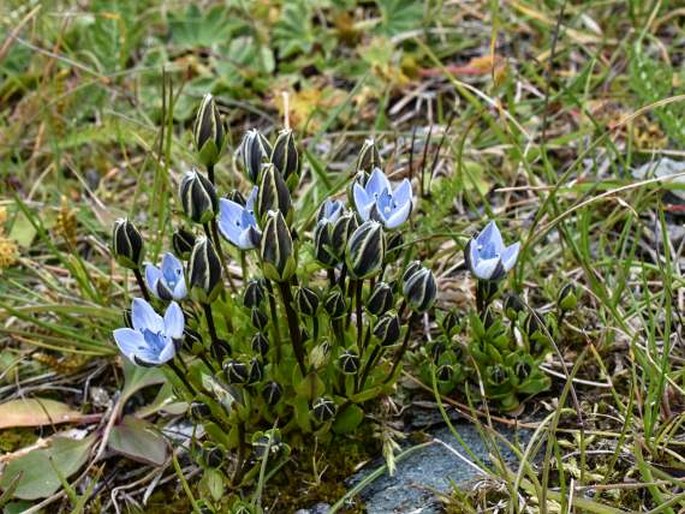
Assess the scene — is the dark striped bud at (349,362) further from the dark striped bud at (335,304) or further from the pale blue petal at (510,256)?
the pale blue petal at (510,256)

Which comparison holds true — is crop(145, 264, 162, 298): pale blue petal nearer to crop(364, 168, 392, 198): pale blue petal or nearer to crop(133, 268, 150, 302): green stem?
crop(133, 268, 150, 302): green stem

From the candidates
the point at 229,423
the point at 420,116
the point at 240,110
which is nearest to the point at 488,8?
the point at 420,116

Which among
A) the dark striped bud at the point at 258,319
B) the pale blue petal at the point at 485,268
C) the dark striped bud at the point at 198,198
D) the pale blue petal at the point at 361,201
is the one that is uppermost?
the dark striped bud at the point at 198,198

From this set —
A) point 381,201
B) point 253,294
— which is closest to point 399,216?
point 381,201

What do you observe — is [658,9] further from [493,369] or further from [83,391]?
[83,391]

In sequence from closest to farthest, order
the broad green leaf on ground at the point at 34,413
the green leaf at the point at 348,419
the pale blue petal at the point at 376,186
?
1. the pale blue petal at the point at 376,186
2. the green leaf at the point at 348,419
3. the broad green leaf on ground at the point at 34,413

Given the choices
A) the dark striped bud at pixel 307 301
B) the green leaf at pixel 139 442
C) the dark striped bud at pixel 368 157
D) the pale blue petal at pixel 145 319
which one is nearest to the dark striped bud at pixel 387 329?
the dark striped bud at pixel 307 301

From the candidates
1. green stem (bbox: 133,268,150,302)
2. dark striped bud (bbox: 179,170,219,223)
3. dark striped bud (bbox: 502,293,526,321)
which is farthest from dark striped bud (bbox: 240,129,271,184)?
dark striped bud (bbox: 502,293,526,321)
